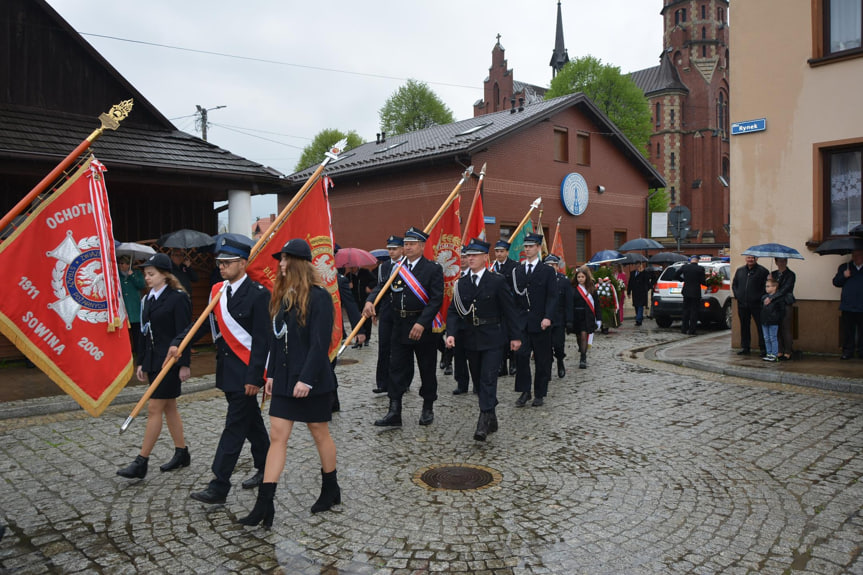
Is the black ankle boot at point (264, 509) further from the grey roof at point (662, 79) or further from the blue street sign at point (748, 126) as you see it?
the grey roof at point (662, 79)

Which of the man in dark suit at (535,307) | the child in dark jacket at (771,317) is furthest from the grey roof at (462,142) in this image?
the man in dark suit at (535,307)

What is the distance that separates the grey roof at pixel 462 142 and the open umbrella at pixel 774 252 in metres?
12.8

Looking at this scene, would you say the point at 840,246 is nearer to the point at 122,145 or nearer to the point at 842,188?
the point at 842,188

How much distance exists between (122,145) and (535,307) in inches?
351

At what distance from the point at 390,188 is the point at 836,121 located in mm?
17139

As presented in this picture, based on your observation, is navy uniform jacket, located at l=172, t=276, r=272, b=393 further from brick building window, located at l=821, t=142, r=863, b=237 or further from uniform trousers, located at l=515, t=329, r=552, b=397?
brick building window, located at l=821, t=142, r=863, b=237

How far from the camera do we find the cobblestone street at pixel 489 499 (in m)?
3.99

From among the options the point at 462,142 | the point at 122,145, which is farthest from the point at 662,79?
the point at 122,145

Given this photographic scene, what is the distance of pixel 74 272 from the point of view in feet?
17.7

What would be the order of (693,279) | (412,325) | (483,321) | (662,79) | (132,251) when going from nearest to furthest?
(483,321)
(412,325)
(132,251)
(693,279)
(662,79)

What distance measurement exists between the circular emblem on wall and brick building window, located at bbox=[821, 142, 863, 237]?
1535 cm

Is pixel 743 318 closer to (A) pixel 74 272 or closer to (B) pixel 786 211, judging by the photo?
(B) pixel 786 211

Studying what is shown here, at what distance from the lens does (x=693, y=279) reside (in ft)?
53.9

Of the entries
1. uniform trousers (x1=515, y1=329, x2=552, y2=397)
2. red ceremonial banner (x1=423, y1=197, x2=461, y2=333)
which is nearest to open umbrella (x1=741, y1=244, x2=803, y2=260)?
uniform trousers (x1=515, y1=329, x2=552, y2=397)
